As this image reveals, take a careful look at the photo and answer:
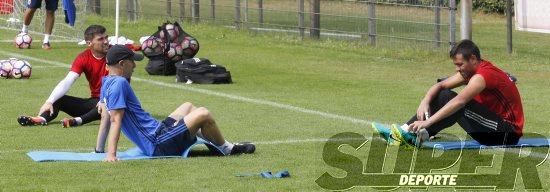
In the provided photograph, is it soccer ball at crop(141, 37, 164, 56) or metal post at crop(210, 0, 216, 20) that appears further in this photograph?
metal post at crop(210, 0, 216, 20)

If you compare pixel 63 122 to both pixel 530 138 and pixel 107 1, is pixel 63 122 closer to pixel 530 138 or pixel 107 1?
pixel 530 138

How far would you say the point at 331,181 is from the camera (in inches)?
428

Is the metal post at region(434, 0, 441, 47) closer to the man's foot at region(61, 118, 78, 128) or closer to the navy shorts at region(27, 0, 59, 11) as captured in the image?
the navy shorts at region(27, 0, 59, 11)

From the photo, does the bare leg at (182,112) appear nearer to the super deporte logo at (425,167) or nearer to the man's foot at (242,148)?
the man's foot at (242,148)

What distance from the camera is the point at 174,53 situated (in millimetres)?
21828

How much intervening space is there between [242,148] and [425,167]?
195 cm

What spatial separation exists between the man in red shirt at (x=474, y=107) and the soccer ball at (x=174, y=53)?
9087 mm

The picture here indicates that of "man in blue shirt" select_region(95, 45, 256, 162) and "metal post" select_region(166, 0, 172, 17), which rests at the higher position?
"metal post" select_region(166, 0, 172, 17)

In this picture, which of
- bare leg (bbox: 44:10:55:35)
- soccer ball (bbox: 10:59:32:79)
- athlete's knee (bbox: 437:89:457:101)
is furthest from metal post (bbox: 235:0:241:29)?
athlete's knee (bbox: 437:89:457:101)

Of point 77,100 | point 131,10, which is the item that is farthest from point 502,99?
point 131,10

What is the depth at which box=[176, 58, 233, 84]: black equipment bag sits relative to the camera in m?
20.4

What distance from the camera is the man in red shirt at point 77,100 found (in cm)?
1520

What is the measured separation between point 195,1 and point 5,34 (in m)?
4.93

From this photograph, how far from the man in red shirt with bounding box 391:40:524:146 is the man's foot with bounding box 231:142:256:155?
1.39m
